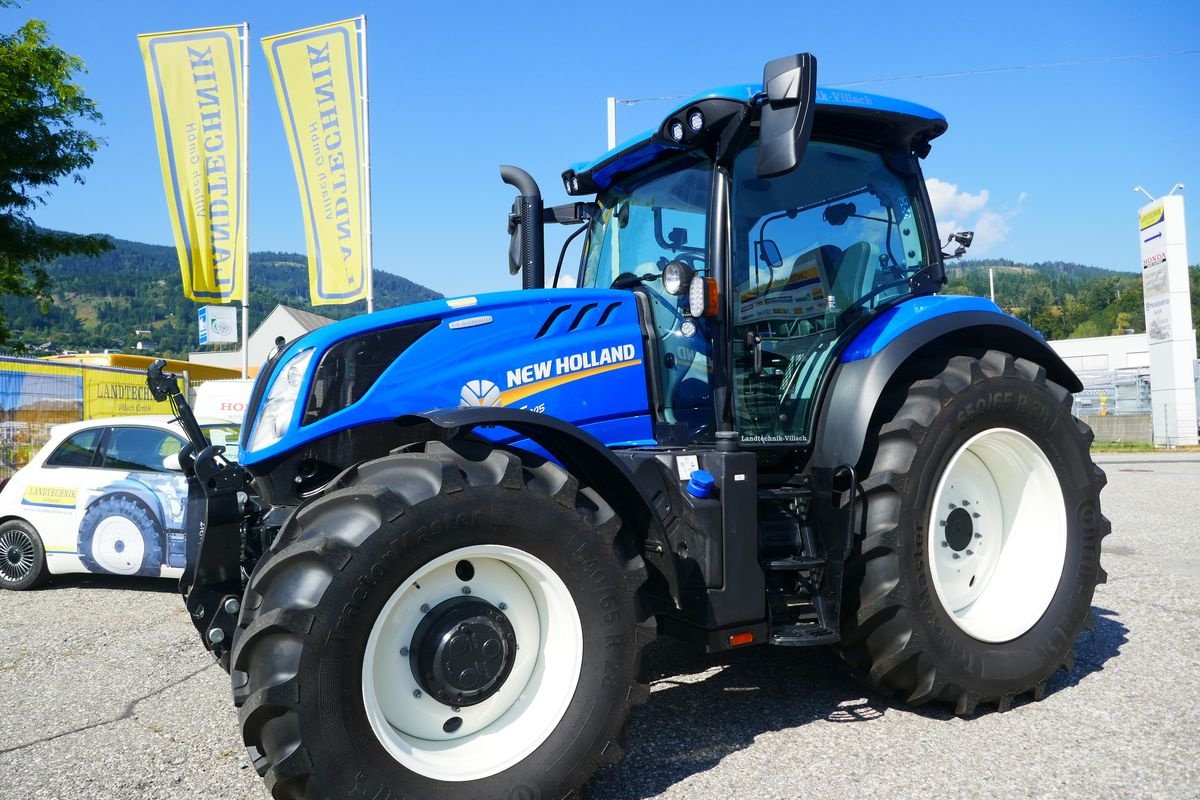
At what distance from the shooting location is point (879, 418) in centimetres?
382

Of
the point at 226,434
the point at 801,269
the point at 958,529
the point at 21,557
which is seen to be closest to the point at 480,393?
the point at 801,269

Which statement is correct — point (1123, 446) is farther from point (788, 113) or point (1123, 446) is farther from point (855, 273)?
point (788, 113)

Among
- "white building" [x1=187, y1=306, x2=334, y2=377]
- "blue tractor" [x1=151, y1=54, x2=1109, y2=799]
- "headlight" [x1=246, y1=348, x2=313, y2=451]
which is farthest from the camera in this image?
"white building" [x1=187, y1=306, x2=334, y2=377]

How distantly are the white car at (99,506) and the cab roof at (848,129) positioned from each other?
476 cm

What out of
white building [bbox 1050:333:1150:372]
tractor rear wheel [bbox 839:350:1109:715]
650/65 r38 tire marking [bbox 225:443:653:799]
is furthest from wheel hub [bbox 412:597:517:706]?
white building [bbox 1050:333:1150:372]

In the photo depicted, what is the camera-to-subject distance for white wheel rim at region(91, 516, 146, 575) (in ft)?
23.2

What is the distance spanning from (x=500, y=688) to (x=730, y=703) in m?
1.39

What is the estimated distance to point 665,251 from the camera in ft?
13.1

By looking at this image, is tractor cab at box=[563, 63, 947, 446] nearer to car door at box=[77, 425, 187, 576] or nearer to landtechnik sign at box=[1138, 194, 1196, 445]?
car door at box=[77, 425, 187, 576]

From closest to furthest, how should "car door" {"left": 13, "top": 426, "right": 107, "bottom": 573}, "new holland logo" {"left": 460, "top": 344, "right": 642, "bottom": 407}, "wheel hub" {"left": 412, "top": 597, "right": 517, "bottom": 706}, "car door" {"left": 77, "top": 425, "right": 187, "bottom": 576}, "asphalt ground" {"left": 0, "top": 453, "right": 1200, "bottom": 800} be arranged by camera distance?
"wheel hub" {"left": 412, "top": 597, "right": 517, "bottom": 706} < "asphalt ground" {"left": 0, "top": 453, "right": 1200, "bottom": 800} < "new holland logo" {"left": 460, "top": 344, "right": 642, "bottom": 407} < "car door" {"left": 77, "top": 425, "right": 187, "bottom": 576} < "car door" {"left": 13, "top": 426, "right": 107, "bottom": 573}

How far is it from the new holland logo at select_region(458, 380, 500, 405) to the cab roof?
4.36 ft

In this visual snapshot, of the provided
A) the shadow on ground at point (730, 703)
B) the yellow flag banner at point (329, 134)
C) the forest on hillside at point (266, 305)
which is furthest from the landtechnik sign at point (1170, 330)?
the shadow on ground at point (730, 703)

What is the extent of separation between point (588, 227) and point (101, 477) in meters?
5.21

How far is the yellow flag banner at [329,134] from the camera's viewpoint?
12.7 m
